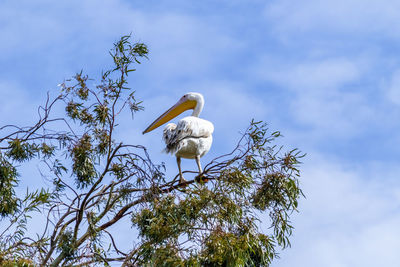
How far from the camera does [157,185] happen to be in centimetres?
814

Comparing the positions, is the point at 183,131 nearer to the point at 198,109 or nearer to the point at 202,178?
the point at 202,178

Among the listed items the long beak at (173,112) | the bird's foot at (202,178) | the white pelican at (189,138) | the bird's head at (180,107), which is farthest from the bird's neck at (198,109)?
the bird's foot at (202,178)

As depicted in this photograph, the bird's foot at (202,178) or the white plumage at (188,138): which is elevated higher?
the white plumage at (188,138)

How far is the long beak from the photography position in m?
11.4

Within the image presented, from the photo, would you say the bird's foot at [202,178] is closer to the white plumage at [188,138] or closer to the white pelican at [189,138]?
the white pelican at [189,138]

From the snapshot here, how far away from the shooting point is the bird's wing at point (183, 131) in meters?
9.56

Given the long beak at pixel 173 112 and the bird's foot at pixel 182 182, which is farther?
the long beak at pixel 173 112

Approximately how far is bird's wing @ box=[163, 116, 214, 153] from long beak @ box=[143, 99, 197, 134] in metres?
1.52

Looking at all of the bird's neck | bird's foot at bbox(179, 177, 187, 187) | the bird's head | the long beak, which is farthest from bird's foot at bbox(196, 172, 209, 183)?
the long beak

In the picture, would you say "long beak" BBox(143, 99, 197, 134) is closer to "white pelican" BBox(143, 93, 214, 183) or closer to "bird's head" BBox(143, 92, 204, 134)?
"bird's head" BBox(143, 92, 204, 134)

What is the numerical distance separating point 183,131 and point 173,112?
202cm

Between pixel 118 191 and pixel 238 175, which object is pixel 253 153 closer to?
pixel 238 175

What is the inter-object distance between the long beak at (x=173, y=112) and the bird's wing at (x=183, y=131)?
1.52 meters

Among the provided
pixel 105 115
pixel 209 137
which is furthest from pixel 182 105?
pixel 105 115
